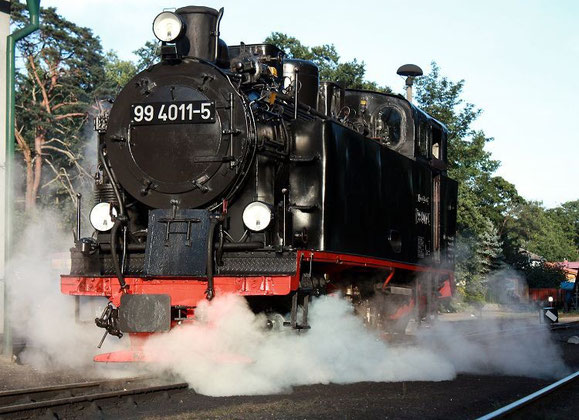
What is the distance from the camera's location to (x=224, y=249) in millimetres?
7152

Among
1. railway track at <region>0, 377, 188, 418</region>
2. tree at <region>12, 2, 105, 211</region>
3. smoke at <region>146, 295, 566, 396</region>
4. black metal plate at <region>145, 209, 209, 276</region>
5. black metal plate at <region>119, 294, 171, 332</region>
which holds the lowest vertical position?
railway track at <region>0, 377, 188, 418</region>

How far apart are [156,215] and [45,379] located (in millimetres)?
1965

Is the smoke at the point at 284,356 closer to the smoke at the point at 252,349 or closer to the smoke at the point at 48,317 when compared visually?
the smoke at the point at 252,349

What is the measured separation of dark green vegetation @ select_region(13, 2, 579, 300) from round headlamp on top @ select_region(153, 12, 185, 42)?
5939 mm

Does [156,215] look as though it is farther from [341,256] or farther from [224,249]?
[341,256]

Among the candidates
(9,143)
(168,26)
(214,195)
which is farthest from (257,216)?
(9,143)

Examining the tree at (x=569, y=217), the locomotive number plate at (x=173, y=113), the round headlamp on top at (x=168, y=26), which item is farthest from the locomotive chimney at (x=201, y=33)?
the tree at (x=569, y=217)

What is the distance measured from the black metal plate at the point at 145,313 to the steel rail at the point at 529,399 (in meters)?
2.76

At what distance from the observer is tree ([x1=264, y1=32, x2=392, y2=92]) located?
108ft

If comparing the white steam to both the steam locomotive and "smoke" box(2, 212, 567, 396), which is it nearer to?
"smoke" box(2, 212, 567, 396)

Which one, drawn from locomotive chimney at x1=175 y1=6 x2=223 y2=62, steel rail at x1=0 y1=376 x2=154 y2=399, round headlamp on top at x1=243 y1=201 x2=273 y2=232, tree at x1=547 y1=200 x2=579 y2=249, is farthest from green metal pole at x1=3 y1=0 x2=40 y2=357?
tree at x1=547 y1=200 x2=579 y2=249

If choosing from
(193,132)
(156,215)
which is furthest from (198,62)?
(156,215)

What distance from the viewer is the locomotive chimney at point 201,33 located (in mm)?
7844

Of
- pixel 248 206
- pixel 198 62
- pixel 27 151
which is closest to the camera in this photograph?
pixel 248 206
